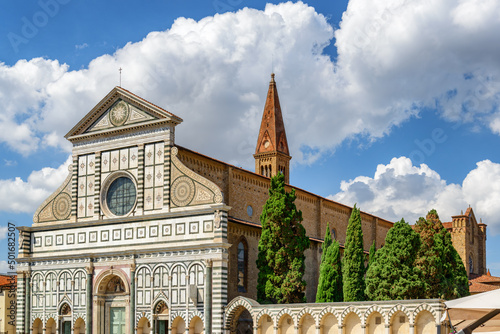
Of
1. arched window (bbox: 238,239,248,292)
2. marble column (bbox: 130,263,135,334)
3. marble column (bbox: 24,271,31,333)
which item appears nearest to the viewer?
marble column (bbox: 130,263,135,334)

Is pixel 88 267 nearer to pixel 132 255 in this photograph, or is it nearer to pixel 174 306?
pixel 132 255

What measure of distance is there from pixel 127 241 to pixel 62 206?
512cm

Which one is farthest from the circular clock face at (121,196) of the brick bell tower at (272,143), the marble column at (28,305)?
the brick bell tower at (272,143)

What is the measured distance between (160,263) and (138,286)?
5.49 feet

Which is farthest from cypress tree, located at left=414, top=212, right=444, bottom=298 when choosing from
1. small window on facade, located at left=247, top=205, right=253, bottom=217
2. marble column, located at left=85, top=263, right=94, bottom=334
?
marble column, located at left=85, top=263, right=94, bottom=334

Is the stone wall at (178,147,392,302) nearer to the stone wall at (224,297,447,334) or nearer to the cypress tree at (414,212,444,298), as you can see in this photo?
the stone wall at (224,297,447,334)

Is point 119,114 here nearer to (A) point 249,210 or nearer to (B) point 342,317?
(A) point 249,210

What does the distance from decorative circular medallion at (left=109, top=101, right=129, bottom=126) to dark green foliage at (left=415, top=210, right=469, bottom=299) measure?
15.6 m

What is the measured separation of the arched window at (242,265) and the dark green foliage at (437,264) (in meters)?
8.17

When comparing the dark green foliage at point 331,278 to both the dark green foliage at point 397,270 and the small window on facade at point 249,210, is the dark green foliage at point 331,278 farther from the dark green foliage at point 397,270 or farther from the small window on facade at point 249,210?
the small window on facade at point 249,210

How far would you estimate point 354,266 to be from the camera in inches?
1363

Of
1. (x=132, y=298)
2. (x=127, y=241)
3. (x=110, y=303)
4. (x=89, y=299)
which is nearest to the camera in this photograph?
(x=132, y=298)

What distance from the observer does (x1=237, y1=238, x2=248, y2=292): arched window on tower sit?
3306 cm

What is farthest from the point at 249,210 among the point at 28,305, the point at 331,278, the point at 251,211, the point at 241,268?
the point at 28,305
